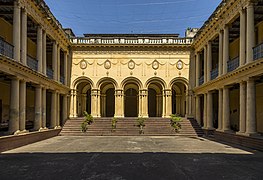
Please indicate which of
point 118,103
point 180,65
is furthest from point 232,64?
point 118,103

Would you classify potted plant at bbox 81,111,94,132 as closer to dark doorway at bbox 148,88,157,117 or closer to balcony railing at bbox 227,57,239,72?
dark doorway at bbox 148,88,157,117

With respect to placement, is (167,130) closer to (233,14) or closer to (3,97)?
(233,14)

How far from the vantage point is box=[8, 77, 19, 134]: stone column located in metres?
13.1

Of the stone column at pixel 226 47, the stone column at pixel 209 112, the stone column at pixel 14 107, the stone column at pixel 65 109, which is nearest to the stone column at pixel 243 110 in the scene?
the stone column at pixel 226 47

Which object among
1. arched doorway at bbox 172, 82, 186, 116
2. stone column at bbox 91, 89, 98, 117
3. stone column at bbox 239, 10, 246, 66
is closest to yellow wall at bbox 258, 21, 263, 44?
stone column at bbox 239, 10, 246, 66

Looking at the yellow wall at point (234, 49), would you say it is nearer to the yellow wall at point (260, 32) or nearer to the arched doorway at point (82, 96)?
the yellow wall at point (260, 32)

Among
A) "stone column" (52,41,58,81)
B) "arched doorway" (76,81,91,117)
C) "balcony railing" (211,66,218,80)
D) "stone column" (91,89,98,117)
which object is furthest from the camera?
"arched doorway" (76,81,91,117)

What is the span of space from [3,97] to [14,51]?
20.9ft

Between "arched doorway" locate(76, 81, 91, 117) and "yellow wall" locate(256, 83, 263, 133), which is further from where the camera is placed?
"arched doorway" locate(76, 81, 91, 117)
